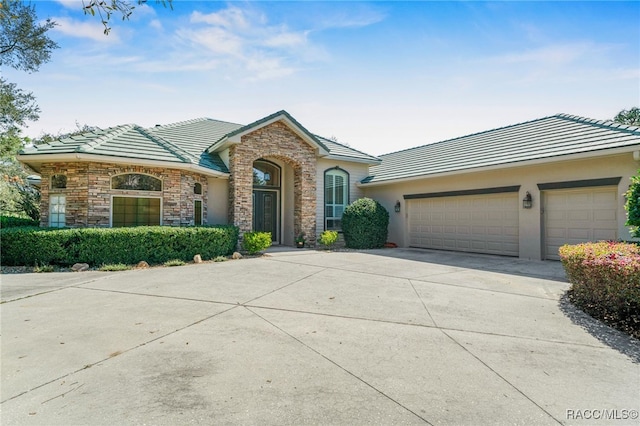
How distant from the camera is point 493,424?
99.9 inches

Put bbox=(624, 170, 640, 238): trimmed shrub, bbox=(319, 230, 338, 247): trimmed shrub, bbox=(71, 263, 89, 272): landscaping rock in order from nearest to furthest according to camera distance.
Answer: bbox=(624, 170, 640, 238): trimmed shrub < bbox=(71, 263, 89, 272): landscaping rock < bbox=(319, 230, 338, 247): trimmed shrub

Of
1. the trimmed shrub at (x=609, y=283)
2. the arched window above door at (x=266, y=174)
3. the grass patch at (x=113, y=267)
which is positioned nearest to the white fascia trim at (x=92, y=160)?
the grass patch at (x=113, y=267)

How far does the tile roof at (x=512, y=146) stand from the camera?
31.8ft

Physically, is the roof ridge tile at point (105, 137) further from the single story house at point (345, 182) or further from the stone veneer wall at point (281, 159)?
the stone veneer wall at point (281, 159)

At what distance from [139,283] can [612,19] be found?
11.8m

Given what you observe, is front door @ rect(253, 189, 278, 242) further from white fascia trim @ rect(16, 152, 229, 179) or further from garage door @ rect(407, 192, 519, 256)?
garage door @ rect(407, 192, 519, 256)

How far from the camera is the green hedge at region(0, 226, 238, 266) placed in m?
9.06

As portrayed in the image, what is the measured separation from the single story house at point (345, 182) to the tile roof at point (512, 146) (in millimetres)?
65

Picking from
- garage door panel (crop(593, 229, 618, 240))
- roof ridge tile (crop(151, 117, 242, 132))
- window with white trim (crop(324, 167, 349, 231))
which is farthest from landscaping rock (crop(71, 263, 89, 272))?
garage door panel (crop(593, 229, 618, 240))

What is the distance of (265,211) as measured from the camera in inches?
617

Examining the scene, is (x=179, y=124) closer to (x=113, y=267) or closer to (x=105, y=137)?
(x=105, y=137)

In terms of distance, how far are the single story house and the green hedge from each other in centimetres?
136

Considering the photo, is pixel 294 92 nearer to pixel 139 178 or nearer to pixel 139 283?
pixel 139 178

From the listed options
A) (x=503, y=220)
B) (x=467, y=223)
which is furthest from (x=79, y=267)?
A: (x=503, y=220)
